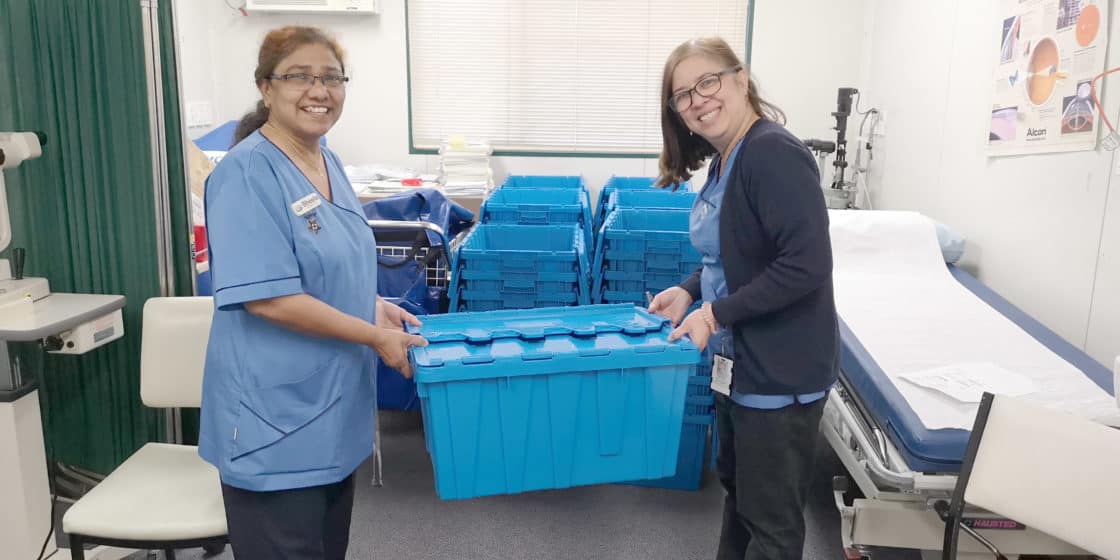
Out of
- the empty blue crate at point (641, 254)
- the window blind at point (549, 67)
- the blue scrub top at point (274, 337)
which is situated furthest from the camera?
the window blind at point (549, 67)

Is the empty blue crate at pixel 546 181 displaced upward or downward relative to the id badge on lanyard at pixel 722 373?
upward

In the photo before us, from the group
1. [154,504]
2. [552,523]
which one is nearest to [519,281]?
[552,523]

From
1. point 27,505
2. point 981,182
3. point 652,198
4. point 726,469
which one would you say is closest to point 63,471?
point 27,505

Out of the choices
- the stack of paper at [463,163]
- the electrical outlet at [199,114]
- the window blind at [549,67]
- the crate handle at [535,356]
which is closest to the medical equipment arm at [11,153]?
the crate handle at [535,356]

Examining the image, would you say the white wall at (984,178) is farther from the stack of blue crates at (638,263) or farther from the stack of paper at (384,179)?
the stack of paper at (384,179)

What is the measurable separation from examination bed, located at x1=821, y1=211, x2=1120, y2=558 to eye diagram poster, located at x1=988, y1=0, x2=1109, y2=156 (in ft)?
1.73

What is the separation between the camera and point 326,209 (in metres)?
1.42

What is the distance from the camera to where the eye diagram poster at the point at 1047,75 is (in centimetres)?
236

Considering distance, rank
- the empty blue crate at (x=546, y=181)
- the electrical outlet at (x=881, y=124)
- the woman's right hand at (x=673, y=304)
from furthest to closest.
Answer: the empty blue crate at (x=546, y=181) < the electrical outlet at (x=881, y=124) < the woman's right hand at (x=673, y=304)

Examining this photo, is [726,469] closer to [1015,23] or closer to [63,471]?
[63,471]

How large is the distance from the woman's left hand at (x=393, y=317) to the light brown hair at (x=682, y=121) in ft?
2.11

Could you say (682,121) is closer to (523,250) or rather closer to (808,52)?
(523,250)

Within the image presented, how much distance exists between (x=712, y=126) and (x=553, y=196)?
2542 millimetres

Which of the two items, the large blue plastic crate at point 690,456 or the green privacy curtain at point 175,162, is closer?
the green privacy curtain at point 175,162
